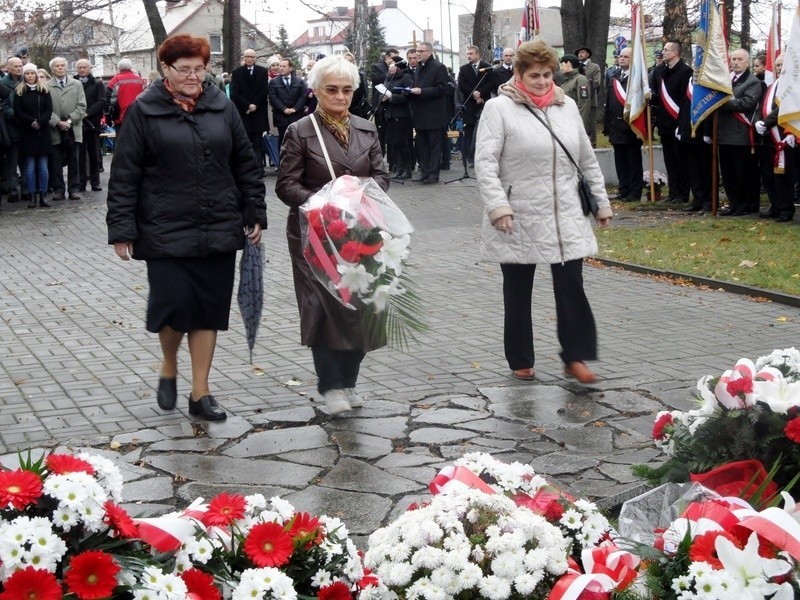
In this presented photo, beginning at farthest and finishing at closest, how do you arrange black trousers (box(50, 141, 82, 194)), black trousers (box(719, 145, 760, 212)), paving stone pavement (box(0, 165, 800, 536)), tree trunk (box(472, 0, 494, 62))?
tree trunk (box(472, 0, 494, 62))
black trousers (box(50, 141, 82, 194))
black trousers (box(719, 145, 760, 212))
paving stone pavement (box(0, 165, 800, 536))

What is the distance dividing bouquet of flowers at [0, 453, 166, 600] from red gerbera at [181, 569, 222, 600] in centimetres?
9

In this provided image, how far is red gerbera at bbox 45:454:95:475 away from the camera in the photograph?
2957mm

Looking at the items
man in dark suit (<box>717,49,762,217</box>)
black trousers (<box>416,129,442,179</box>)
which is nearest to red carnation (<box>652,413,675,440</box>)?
Result: man in dark suit (<box>717,49,762,217</box>)

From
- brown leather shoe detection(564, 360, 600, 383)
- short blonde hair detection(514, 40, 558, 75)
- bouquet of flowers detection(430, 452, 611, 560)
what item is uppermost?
short blonde hair detection(514, 40, 558, 75)

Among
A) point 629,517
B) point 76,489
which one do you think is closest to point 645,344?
point 629,517

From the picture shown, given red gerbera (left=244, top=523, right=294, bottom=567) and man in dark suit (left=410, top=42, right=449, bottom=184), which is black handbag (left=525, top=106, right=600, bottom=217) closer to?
red gerbera (left=244, top=523, right=294, bottom=567)

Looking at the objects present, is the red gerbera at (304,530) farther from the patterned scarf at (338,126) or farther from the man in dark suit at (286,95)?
the man in dark suit at (286,95)

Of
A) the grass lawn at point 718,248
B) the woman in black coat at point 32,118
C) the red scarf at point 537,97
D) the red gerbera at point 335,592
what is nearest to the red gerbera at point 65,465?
the red gerbera at point 335,592

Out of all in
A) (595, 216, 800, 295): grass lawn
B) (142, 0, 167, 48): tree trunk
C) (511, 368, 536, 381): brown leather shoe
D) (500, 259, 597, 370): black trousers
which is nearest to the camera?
(500, 259, 597, 370): black trousers

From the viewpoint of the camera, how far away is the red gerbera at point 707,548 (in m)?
3.01

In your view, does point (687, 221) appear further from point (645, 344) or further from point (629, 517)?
point (629, 517)

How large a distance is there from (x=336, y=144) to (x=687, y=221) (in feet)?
32.0

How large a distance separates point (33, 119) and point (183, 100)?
12.3 meters

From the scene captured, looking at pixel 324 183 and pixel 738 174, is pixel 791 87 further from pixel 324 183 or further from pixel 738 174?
pixel 324 183
